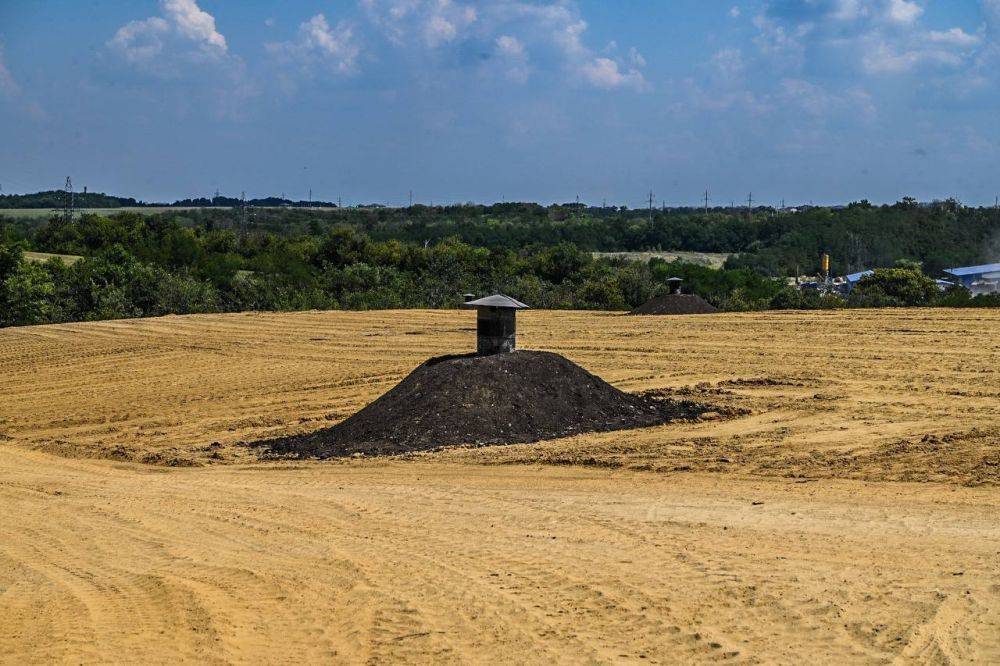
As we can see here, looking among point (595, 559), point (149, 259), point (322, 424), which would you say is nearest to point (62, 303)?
point (149, 259)

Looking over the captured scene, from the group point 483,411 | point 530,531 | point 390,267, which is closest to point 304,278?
point 390,267

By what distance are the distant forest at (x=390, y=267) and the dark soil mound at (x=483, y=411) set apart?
65.5ft

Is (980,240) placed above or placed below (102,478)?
above

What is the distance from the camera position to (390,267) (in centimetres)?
5156

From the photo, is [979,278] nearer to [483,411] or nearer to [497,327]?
[497,327]

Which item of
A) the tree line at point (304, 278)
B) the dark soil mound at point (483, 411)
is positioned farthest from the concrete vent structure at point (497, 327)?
the tree line at point (304, 278)

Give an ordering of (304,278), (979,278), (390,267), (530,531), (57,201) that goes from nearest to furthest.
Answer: (530,531)
(304,278)
(390,267)
(979,278)
(57,201)

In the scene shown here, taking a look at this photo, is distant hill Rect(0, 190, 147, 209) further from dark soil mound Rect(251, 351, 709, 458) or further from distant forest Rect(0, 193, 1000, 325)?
dark soil mound Rect(251, 351, 709, 458)

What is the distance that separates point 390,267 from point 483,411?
3763 cm

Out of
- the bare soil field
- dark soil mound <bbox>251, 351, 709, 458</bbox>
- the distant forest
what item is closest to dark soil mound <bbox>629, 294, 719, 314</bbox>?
the distant forest

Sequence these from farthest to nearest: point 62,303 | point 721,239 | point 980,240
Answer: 1. point 721,239
2. point 980,240
3. point 62,303

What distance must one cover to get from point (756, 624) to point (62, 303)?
36.2 metres

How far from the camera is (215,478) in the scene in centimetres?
1252

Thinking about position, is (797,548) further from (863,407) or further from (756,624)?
(863,407)
